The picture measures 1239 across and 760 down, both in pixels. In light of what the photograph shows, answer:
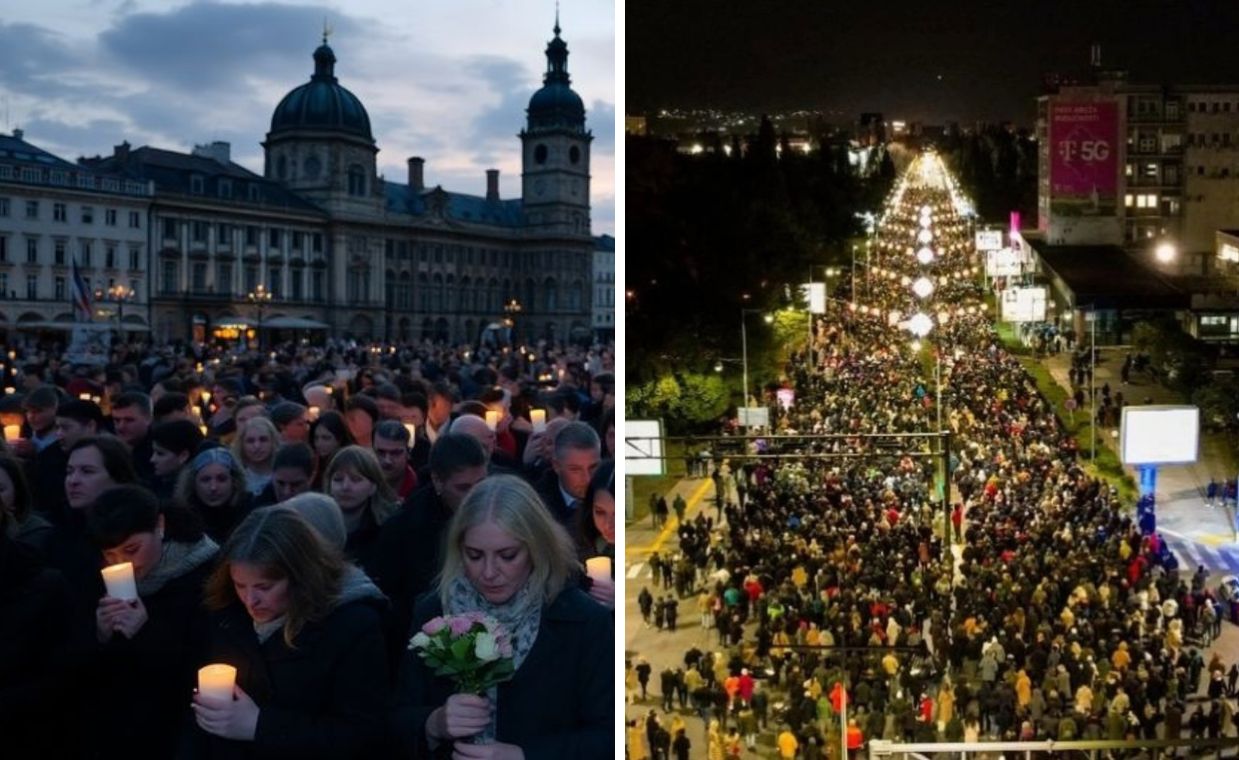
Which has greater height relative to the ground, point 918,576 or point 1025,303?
point 1025,303

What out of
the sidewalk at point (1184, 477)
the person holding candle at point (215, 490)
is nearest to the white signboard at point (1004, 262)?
the sidewalk at point (1184, 477)

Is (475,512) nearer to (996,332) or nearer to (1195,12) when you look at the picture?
(1195,12)

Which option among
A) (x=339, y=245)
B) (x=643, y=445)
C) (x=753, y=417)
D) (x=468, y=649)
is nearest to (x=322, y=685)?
(x=468, y=649)

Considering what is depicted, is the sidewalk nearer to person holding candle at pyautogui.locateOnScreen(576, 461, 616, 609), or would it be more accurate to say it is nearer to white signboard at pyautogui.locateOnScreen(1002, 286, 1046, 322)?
white signboard at pyautogui.locateOnScreen(1002, 286, 1046, 322)

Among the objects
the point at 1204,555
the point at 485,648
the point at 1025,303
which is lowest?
the point at 1204,555

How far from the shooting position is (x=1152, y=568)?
5484mm

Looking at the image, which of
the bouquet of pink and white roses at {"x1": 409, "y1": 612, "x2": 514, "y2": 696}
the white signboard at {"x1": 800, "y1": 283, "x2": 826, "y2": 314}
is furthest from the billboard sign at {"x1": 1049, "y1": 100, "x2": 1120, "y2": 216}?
the bouquet of pink and white roses at {"x1": 409, "y1": 612, "x2": 514, "y2": 696}

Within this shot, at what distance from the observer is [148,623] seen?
1.90 m

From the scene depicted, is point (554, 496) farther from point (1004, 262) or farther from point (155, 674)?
point (1004, 262)

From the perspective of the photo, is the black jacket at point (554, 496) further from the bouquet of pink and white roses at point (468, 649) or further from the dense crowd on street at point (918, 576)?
the dense crowd on street at point (918, 576)

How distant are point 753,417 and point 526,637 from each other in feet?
13.0

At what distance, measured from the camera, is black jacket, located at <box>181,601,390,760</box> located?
67.3 inches

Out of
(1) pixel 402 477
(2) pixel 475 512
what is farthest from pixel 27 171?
(2) pixel 475 512

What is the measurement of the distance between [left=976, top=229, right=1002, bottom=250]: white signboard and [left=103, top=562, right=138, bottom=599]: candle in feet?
15.1
